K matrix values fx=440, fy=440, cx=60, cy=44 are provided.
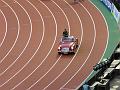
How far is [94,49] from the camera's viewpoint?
1346 inches

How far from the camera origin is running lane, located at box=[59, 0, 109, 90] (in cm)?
2889

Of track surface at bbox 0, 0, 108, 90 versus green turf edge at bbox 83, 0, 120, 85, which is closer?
track surface at bbox 0, 0, 108, 90

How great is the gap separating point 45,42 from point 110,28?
6373 millimetres

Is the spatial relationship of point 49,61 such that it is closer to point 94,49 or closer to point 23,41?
point 94,49

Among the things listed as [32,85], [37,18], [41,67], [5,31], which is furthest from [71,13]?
[32,85]

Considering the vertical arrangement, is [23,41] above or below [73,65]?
above

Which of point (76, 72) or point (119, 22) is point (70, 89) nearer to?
point (76, 72)

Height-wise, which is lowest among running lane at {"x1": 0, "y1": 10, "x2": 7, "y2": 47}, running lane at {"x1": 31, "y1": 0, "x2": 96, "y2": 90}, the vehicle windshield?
running lane at {"x1": 31, "y1": 0, "x2": 96, "y2": 90}

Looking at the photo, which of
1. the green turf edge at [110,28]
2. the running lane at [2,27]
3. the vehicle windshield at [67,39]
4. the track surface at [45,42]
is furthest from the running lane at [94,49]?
the running lane at [2,27]

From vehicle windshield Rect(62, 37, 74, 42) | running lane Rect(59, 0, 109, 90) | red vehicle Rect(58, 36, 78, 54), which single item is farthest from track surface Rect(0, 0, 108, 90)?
vehicle windshield Rect(62, 37, 74, 42)

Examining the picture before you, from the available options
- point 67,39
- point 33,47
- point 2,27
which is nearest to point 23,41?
point 33,47

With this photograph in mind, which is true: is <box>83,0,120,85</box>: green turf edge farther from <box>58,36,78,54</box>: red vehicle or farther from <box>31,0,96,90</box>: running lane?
<box>58,36,78,54</box>: red vehicle

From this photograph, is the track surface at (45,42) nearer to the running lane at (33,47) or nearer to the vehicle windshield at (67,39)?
the running lane at (33,47)

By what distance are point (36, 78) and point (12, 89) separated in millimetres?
2101
